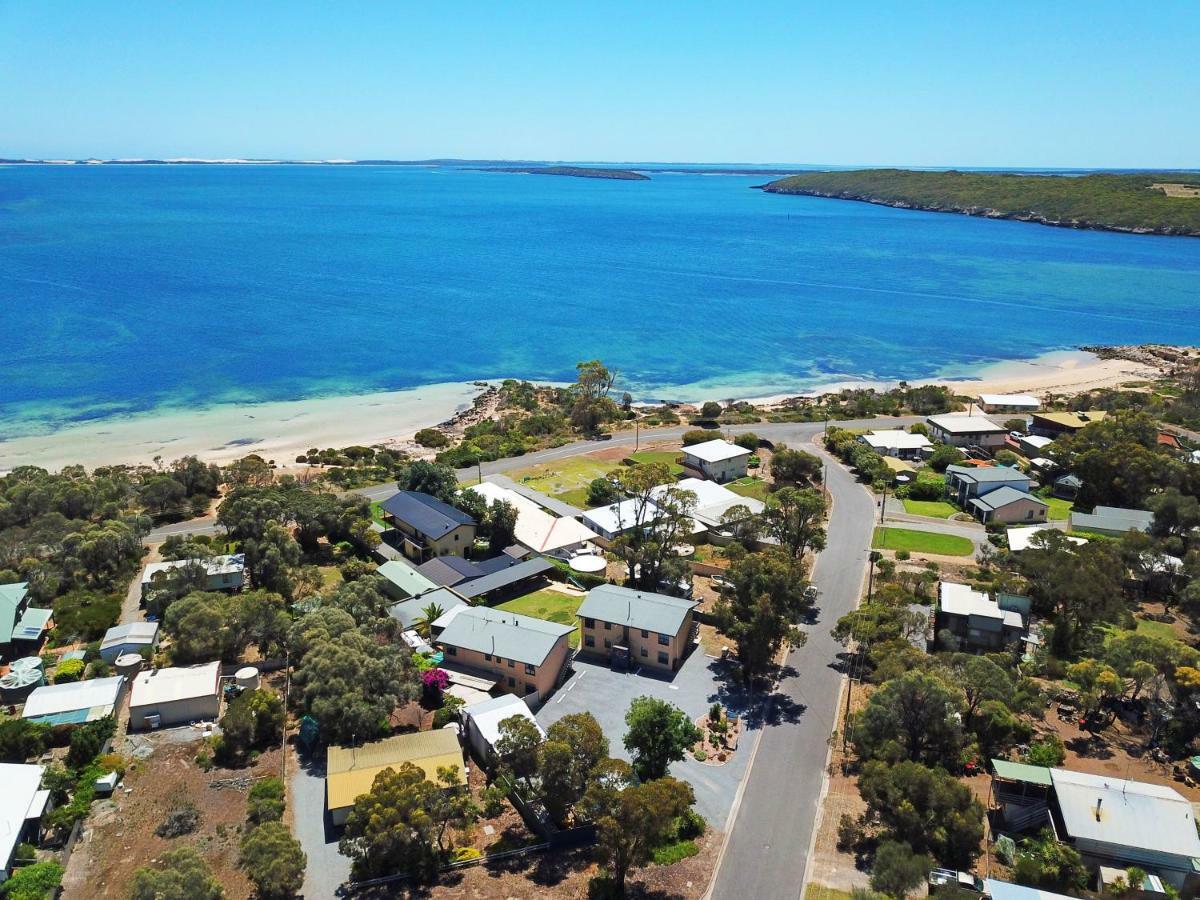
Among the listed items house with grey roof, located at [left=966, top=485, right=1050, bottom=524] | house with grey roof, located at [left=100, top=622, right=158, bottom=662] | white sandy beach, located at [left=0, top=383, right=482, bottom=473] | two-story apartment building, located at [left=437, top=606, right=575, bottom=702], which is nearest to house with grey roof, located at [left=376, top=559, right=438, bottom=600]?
two-story apartment building, located at [left=437, top=606, right=575, bottom=702]

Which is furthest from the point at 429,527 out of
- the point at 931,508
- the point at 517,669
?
the point at 931,508

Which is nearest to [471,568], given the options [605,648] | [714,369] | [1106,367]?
[605,648]

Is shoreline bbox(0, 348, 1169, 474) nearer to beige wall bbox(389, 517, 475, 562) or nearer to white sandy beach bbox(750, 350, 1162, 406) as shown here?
white sandy beach bbox(750, 350, 1162, 406)

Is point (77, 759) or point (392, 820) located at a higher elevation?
point (392, 820)

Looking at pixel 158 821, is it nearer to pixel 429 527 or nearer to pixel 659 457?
pixel 429 527

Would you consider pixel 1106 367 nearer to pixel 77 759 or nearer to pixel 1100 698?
pixel 1100 698

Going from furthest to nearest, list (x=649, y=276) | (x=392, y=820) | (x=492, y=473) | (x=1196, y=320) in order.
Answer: (x=649, y=276) < (x=1196, y=320) < (x=492, y=473) < (x=392, y=820)
